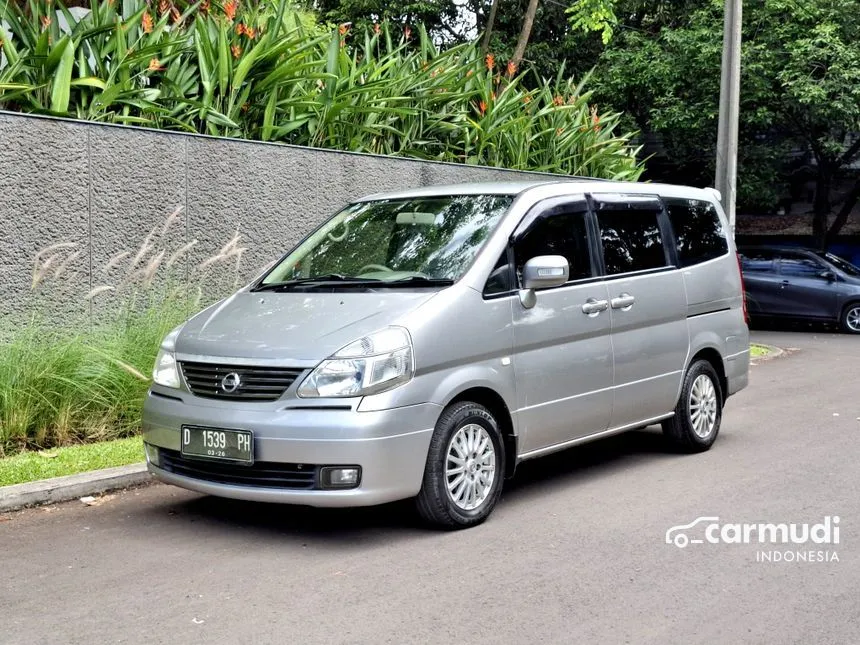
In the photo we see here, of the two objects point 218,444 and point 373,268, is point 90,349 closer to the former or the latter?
point 373,268

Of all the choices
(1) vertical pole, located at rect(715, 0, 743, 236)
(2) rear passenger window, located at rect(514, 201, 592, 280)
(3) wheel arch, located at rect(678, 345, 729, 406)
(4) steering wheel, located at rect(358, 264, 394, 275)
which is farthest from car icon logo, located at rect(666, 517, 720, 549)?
(1) vertical pole, located at rect(715, 0, 743, 236)

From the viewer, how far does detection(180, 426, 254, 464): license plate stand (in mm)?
5566

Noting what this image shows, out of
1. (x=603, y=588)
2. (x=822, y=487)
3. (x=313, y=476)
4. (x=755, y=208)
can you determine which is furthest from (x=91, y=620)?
(x=755, y=208)

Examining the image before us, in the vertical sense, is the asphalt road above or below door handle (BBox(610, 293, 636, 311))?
below

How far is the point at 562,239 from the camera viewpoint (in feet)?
22.6

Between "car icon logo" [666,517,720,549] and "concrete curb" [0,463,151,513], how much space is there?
332 cm

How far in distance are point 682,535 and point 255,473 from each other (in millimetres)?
2240

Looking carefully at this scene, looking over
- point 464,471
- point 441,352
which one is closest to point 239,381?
point 441,352

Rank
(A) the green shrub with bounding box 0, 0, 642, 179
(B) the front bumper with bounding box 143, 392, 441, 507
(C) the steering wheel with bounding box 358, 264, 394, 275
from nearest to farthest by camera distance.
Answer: (B) the front bumper with bounding box 143, 392, 441, 507, (C) the steering wheel with bounding box 358, 264, 394, 275, (A) the green shrub with bounding box 0, 0, 642, 179

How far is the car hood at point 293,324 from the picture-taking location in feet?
18.6

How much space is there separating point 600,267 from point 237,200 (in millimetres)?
4170

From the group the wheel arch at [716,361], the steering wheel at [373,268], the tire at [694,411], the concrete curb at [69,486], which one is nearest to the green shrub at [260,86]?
the concrete curb at [69,486]

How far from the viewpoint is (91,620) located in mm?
4527

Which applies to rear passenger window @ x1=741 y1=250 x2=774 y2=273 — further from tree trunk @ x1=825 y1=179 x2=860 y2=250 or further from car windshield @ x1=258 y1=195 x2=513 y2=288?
car windshield @ x1=258 y1=195 x2=513 y2=288
